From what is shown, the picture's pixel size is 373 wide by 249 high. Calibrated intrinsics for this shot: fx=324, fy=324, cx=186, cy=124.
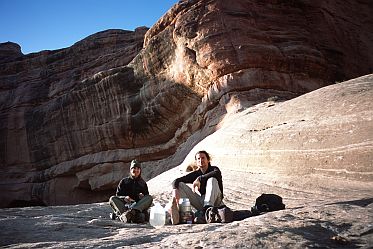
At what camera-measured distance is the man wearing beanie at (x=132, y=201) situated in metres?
4.76

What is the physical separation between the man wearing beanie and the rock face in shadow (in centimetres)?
710

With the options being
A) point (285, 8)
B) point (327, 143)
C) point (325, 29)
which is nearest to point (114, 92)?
point (285, 8)

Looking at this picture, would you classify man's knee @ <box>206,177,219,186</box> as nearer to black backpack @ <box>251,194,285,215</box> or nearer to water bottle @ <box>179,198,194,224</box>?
water bottle @ <box>179,198,194,224</box>

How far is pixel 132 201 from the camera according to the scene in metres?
5.14

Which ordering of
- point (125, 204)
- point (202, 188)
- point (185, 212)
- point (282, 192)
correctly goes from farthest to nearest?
point (282, 192)
point (125, 204)
point (202, 188)
point (185, 212)

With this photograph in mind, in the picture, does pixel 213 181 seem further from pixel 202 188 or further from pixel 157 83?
pixel 157 83

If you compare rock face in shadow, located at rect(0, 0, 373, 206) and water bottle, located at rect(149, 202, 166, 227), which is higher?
rock face in shadow, located at rect(0, 0, 373, 206)

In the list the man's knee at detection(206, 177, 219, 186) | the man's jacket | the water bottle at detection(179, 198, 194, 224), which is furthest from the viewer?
the man's jacket

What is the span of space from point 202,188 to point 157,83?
13.4 meters

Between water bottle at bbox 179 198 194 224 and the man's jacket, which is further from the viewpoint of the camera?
the man's jacket

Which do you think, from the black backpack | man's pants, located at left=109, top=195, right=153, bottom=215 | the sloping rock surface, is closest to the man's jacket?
man's pants, located at left=109, top=195, right=153, bottom=215

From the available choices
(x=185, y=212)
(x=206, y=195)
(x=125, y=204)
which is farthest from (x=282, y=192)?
(x=125, y=204)

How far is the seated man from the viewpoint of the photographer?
4297 mm

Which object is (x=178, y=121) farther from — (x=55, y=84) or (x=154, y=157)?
(x=55, y=84)
